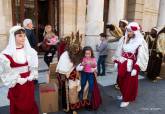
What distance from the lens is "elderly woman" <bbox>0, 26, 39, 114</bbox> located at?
343cm

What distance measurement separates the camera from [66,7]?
30.8ft

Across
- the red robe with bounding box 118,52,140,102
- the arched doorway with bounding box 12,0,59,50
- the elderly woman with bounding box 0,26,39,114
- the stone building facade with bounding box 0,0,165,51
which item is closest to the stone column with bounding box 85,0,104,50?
the stone building facade with bounding box 0,0,165,51

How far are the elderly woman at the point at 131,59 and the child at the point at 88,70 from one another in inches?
29.6

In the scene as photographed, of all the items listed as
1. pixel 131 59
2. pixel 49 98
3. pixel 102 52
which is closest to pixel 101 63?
pixel 102 52

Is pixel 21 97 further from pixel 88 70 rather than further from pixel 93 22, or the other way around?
pixel 93 22

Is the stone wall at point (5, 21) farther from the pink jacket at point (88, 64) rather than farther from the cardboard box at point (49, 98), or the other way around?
the pink jacket at point (88, 64)

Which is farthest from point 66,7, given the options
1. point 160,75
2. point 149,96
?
point 149,96


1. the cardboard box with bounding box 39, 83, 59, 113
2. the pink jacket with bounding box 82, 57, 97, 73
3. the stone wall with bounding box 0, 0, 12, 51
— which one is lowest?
the cardboard box with bounding box 39, 83, 59, 113

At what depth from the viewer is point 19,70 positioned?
3.53 metres

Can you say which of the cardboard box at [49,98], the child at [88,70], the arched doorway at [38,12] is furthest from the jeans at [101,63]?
the arched doorway at [38,12]

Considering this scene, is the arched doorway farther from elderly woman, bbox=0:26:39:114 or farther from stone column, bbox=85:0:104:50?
elderly woman, bbox=0:26:39:114

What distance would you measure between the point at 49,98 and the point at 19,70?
96 centimetres

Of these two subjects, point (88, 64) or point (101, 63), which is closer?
point (88, 64)

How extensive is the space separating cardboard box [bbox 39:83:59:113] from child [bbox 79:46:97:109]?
51cm
